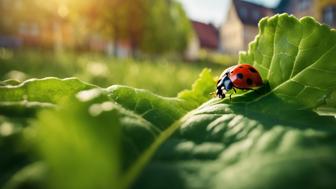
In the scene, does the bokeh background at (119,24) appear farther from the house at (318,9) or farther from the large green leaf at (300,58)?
the large green leaf at (300,58)

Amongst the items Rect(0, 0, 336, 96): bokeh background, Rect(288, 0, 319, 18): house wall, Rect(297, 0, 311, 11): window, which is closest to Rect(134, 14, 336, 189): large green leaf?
Rect(0, 0, 336, 96): bokeh background

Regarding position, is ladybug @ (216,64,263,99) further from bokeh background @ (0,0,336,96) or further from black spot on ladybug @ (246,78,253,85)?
bokeh background @ (0,0,336,96)

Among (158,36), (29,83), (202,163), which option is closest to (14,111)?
(29,83)

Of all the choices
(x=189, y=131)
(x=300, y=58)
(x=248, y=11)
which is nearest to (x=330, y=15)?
(x=248, y=11)

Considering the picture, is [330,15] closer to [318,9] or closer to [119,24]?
[318,9]

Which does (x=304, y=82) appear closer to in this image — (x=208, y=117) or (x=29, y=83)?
(x=208, y=117)

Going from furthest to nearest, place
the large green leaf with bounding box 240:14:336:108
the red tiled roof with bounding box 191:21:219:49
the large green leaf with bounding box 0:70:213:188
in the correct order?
the red tiled roof with bounding box 191:21:219:49
the large green leaf with bounding box 240:14:336:108
the large green leaf with bounding box 0:70:213:188

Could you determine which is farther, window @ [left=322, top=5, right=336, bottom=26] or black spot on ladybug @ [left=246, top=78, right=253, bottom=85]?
window @ [left=322, top=5, right=336, bottom=26]

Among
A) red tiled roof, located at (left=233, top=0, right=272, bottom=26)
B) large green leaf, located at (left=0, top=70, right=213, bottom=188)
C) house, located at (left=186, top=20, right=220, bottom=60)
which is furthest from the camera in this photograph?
house, located at (left=186, top=20, right=220, bottom=60)

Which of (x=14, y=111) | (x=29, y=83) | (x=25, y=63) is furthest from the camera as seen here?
(x=25, y=63)
